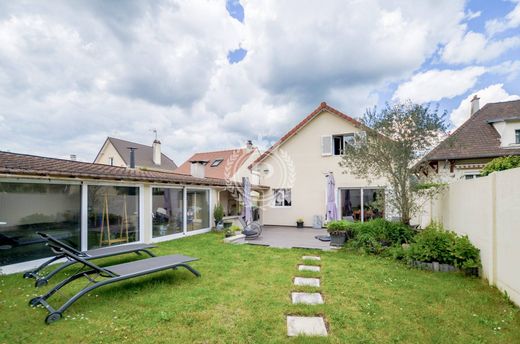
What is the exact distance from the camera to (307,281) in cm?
592

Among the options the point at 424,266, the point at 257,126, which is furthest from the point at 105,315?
the point at 257,126

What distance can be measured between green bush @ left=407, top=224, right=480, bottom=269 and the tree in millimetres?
2043

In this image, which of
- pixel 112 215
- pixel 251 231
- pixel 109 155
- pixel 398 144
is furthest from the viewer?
pixel 109 155

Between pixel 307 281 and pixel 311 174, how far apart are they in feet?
36.9

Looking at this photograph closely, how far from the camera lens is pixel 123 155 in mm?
29953

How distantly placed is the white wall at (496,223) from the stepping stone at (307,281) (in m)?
3.54

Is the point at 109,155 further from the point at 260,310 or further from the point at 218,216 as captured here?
the point at 260,310

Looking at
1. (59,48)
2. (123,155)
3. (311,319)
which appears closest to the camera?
(311,319)

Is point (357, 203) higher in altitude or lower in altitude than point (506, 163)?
lower

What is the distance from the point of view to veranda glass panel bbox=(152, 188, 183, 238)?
36.9 feet

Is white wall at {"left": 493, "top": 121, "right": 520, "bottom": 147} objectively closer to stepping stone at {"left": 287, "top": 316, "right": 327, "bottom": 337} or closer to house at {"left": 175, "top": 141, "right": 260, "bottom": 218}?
stepping stone at {"left": 287, "top": 316, "right": 327, "bottom": 337}

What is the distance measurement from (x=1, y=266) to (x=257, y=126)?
17.7 meters

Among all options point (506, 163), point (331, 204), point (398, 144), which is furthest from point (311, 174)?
point (506, 163)

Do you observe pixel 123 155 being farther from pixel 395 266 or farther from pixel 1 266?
pixel 395 266
